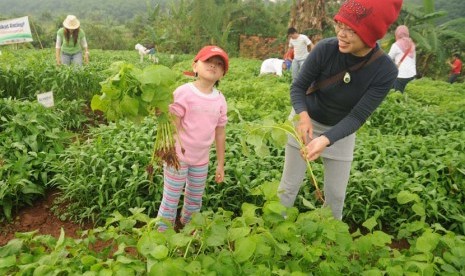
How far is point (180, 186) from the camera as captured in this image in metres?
2.49

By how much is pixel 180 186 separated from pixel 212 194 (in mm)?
626

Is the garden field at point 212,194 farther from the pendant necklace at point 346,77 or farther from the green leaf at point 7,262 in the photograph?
the pendant necklace at point 346,77

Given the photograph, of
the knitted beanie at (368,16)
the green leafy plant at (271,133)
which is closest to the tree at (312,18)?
the knitted beanie at (368,16)

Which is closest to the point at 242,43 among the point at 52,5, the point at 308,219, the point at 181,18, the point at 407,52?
the point at 181,18

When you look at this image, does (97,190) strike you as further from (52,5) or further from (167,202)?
(52,5)

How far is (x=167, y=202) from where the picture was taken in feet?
8.34

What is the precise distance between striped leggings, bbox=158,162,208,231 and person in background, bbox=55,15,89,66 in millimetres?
4237

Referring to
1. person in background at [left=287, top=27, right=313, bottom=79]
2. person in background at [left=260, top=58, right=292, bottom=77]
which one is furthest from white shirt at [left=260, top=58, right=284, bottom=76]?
person in background at [left=287, top=27, right=313, bottom=79]

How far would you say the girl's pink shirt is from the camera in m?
2.26

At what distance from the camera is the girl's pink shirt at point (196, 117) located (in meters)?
2.26

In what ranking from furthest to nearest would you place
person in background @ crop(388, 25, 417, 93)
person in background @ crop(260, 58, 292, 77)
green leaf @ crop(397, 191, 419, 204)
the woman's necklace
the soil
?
1. person in background @ crop(260, 58, 292, 77)
2. person in background @ crop(388, 25, 417, 93)
3. the soil
4. green leaf @ crop(397, 191, 419, 204)
5. the woman's necklace

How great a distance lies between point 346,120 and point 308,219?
58 centimetres

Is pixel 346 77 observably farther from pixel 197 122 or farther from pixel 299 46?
pixel 299 46

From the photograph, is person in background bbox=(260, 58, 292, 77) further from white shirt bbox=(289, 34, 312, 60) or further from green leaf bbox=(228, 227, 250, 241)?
green leaf bbox=(228, 227, 250, 241)
